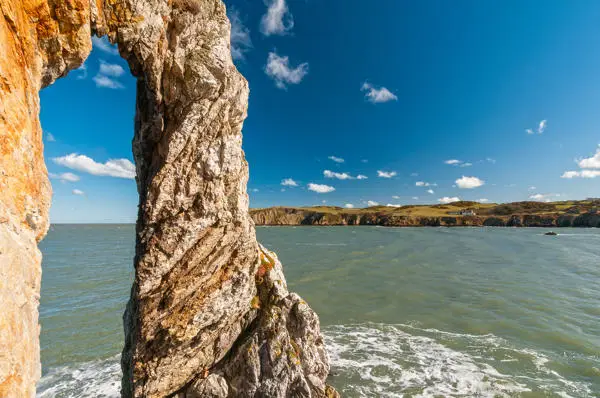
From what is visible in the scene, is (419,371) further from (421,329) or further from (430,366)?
(421,329)

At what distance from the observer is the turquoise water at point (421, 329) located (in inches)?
510

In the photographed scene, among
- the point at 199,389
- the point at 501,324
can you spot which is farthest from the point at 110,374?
the point at 501,324

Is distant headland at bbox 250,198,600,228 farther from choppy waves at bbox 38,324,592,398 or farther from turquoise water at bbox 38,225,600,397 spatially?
choppy waves at bbox 38,324,592,398

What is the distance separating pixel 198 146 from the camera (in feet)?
30.9

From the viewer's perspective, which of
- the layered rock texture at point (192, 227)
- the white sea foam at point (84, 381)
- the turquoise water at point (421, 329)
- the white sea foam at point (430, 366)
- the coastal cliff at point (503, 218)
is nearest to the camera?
the layered rock texture at point (192, 227)

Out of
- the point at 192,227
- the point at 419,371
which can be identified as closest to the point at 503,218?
the point at 419,371

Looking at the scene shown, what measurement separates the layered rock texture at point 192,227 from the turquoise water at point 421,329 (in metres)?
5.09

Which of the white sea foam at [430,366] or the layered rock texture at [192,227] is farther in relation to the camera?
the white sea foam at [430,366]

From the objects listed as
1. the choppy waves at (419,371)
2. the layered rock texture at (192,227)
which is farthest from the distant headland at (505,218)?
the layered rock texture at (192,227)

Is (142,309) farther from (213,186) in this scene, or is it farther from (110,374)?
(110,374)

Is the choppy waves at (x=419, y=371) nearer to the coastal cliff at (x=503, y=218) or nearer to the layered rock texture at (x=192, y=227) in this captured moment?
the layered rock texture at (x=192, y=227)

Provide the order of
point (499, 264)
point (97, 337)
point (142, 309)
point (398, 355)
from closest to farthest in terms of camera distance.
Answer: point (142, 309) → point (398, 355) → point (97, 337) → point (499, 264)

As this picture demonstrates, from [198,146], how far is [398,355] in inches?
580

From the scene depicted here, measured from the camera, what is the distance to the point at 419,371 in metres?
13.7
